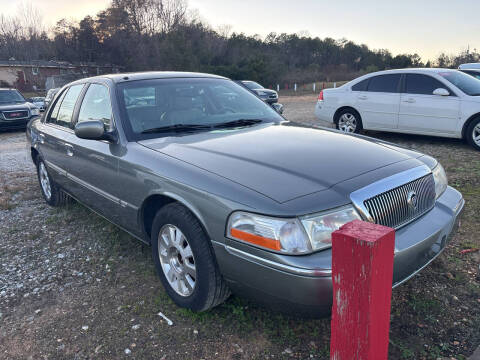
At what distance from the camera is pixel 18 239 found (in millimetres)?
4102

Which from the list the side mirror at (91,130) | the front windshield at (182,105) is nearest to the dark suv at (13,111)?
the front windshield at (182,105)

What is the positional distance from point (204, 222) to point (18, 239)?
282cm

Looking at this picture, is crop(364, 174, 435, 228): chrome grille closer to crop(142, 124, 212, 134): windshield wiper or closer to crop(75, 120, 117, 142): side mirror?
crop(142, 124, 212, 134): windshield wiper

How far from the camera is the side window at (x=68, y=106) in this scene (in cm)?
415

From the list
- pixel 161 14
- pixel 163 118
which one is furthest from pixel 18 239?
pixel 161 14

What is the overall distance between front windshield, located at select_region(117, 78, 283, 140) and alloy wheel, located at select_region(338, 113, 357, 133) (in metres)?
5.28

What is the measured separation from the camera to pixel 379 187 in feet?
7.34

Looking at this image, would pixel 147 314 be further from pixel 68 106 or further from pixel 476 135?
pixel 476 135

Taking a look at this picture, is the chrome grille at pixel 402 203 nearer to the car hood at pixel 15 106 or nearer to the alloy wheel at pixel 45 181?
the alloy wheel at pixel 45 181

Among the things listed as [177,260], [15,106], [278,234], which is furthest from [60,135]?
[15,106]

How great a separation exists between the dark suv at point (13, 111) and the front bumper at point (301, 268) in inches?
511

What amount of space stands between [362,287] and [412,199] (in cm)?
134

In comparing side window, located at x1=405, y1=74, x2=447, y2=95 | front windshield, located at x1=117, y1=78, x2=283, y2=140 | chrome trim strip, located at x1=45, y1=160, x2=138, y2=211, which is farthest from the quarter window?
side window, located at x1=405, y1=74, x2=447, y2=95

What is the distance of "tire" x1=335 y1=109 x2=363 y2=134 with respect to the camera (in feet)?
28.3
